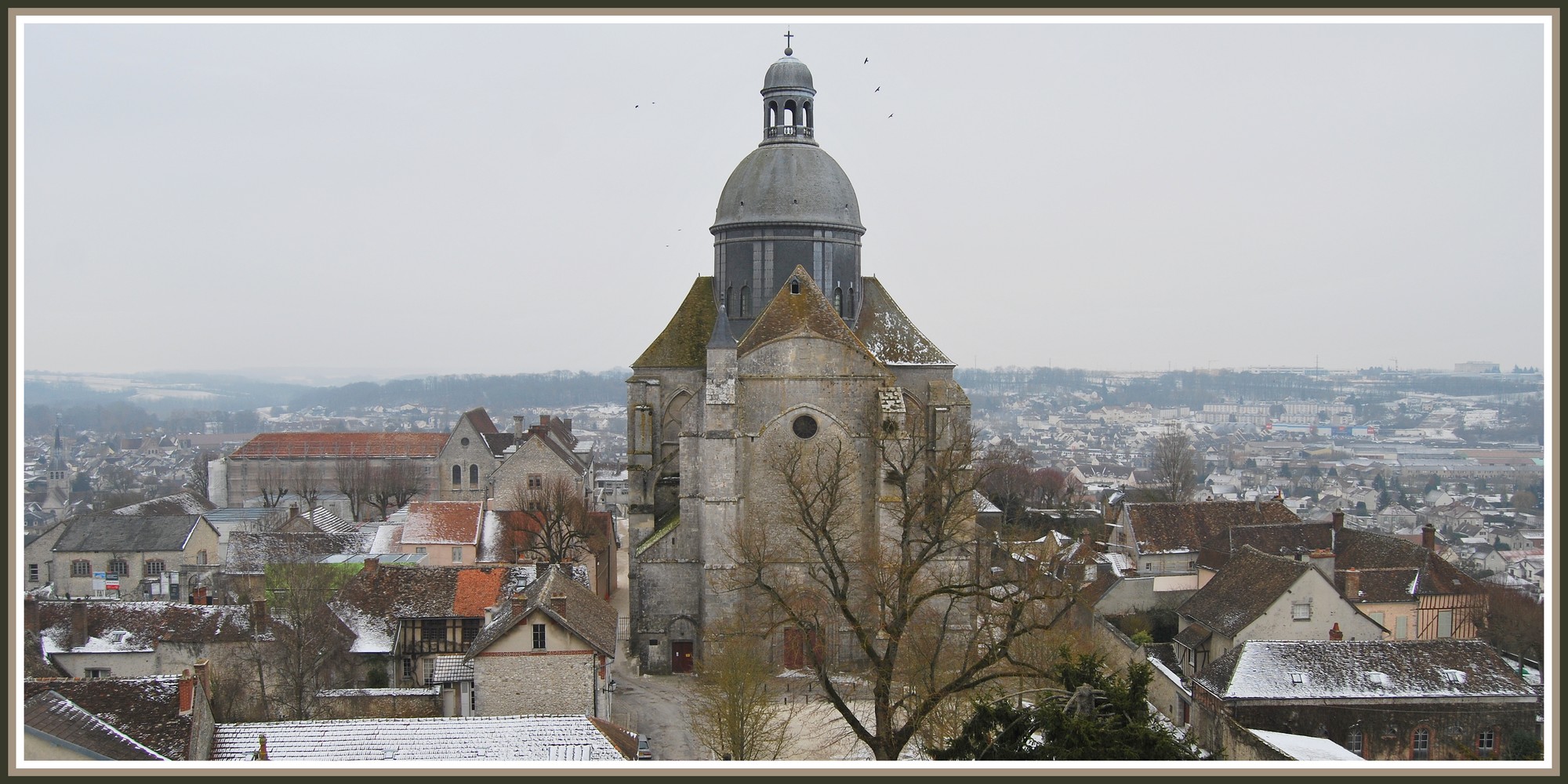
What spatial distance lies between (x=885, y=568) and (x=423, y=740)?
35.6 ft

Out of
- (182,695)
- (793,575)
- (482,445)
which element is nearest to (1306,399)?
(482,445)

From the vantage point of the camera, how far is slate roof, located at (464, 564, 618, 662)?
29362 millimetres

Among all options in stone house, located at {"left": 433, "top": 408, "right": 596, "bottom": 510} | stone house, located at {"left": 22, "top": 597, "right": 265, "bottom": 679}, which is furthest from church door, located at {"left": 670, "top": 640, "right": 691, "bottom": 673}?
stone house, located at {"left": 433, "top": 408, "right": 596, "bottom": 510}

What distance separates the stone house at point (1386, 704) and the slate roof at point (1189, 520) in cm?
1786

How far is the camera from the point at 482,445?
258 feet

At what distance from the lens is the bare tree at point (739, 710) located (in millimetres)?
26906

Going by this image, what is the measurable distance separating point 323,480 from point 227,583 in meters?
50.8

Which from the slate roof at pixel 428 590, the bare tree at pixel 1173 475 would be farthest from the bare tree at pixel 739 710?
the bare tree at pixel 1173 475

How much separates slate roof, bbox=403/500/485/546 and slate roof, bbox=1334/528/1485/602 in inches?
1188

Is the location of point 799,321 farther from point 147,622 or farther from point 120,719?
point 120,719

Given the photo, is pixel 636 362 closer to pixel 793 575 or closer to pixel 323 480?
pixel 793 575

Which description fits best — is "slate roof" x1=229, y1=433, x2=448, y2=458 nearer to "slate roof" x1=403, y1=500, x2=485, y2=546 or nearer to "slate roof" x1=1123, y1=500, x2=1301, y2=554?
"slate roof" x1=403, y1=500, x2=485, y2=546

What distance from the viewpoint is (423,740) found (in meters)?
24.1

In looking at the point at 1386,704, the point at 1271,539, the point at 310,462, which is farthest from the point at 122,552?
the point at 1386,704
